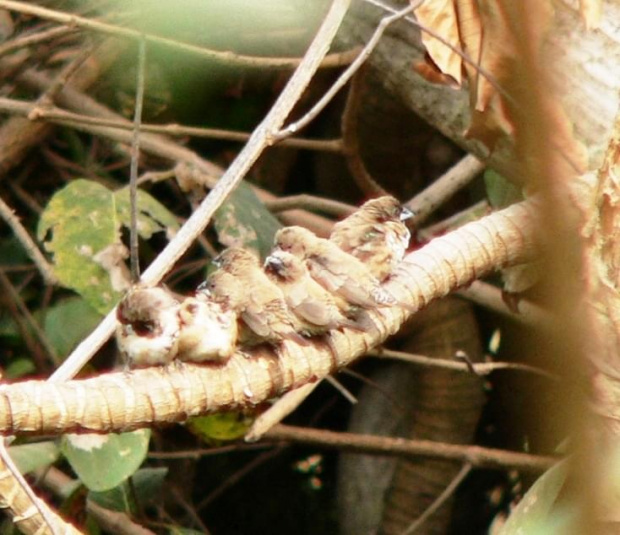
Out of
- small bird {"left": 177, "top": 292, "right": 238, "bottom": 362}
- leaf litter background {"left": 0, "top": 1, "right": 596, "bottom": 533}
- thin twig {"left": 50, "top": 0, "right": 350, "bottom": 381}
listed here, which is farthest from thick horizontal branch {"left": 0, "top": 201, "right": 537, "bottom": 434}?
leaf litter background {"left": 0, "top": 1, "right": 596, "bottom": 533}

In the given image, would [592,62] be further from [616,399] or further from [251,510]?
[251,510]

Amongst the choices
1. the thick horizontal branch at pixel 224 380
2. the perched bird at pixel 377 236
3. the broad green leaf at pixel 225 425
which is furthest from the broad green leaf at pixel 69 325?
the thick horizontal branch at pixel 224 380

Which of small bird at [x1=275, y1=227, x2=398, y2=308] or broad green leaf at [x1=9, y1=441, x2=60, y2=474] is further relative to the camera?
broad green leaf at [x1=9, y1=441, x2=60, y2=474]

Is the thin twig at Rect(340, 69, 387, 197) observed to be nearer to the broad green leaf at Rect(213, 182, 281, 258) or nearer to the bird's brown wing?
the broad green leaf at Rect(213, 182, 281, 258)

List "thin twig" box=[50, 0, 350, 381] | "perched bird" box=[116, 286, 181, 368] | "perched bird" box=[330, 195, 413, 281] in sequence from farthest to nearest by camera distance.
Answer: "perched bird" box=[330, 195, 413, 281] < "thin twig" box=[50, 0, 350, 381] < "perched bird" box=[116, 286, 181, 368]

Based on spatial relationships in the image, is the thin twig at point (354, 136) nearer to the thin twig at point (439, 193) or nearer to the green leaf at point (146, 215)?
the thin twig at point (439, 193)

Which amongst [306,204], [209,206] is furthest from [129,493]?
[209,206]

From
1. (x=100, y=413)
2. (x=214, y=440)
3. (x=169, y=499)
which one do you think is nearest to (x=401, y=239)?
(x=100, y=413)

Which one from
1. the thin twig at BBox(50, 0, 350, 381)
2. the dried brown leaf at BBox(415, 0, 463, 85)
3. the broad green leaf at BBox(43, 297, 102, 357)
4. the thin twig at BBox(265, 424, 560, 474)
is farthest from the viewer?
the thin twig at BBox(265, 424, 560, 474)
